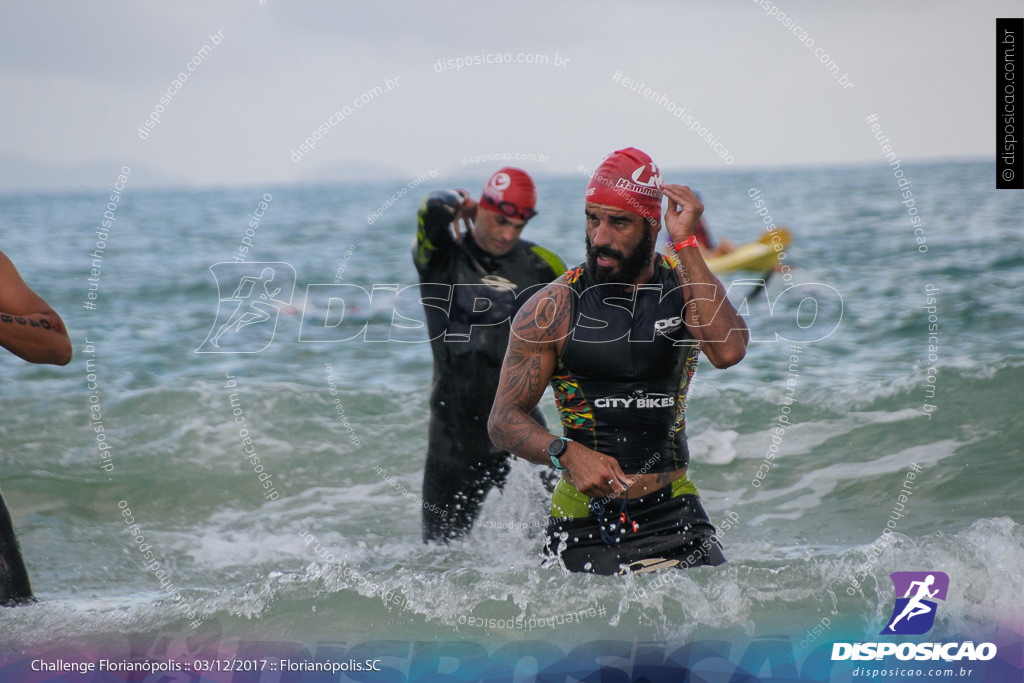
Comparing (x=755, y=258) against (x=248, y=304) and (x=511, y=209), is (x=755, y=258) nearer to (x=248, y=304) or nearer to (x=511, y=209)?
(x=248, y=304)

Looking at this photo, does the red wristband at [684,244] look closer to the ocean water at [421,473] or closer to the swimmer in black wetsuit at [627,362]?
the swimmer in black wetsuit at [627,362]

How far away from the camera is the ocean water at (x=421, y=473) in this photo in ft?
13.9

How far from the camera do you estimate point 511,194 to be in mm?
4953

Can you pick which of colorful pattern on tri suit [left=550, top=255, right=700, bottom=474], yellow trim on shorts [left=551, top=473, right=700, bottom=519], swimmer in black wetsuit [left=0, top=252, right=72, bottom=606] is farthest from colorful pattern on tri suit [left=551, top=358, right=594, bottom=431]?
swimmer in black wetsuit [left=0, top=252, right=72, bottom=606]

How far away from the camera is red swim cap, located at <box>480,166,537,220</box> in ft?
16.3

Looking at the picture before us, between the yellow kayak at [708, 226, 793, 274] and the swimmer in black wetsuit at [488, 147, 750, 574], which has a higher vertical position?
the yellow kayak at [708, 226, 793, 274]

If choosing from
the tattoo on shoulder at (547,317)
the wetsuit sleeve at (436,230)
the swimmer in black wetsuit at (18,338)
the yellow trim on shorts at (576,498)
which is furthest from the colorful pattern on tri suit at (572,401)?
the swimmer in black wetsuit at (18,338)

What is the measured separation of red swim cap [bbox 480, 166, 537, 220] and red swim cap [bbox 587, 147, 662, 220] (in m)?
1.39

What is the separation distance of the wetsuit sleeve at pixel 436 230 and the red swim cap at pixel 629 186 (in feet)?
5.31

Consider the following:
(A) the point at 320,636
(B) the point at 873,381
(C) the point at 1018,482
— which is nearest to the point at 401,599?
(A) the point at 320,636

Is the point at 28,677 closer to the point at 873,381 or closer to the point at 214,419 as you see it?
the point at 214,419

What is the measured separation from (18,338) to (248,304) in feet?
48.4

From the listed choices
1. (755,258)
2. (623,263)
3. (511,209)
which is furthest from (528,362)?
(755,258)

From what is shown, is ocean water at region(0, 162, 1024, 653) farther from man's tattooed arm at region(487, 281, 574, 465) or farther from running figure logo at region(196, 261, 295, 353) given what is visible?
man's tattooed arm at region(487, 281, 574, 465)
